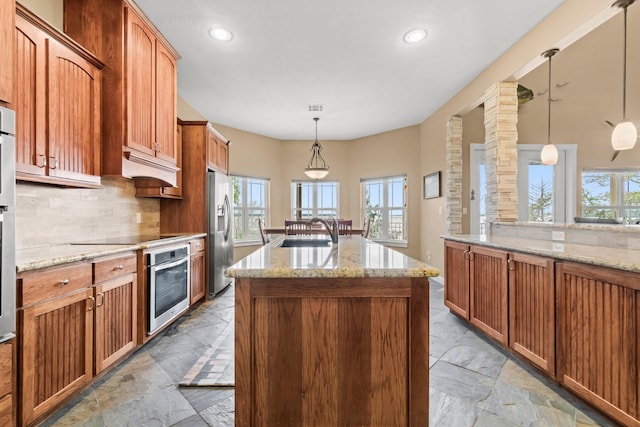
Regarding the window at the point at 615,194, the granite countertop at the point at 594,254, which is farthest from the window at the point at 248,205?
the window at the point at 615,194

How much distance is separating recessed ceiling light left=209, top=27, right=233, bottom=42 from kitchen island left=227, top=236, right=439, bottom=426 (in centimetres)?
242

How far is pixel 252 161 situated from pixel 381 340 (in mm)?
5205

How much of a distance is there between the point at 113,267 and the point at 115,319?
0.36m

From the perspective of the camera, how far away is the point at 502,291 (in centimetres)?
231

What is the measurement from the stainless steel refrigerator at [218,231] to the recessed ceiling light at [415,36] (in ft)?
8.46

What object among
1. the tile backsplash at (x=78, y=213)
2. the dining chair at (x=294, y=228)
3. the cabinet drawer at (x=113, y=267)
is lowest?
the cabinet drawer at (x=113, y=267)

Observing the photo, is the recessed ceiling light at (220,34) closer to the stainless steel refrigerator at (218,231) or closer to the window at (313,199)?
the stainless steel refrigerator at (218,231)

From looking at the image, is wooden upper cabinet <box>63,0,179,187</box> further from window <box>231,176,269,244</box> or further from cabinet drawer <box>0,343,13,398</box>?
window <box>231,176,269,244</box>

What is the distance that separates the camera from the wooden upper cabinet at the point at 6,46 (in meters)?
1.35

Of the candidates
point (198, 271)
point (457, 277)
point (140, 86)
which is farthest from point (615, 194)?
point (140, 86)

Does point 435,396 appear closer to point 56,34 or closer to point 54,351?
point 54,351

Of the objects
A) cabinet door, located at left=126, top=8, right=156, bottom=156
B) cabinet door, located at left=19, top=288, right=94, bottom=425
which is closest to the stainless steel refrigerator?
cabinet door, located at left=126, top=8, right=156, bottom=156

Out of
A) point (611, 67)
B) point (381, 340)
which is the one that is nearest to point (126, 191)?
point (381, 340)

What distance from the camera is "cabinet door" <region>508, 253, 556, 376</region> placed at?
6.14 feet
